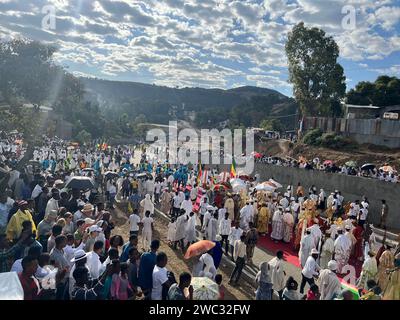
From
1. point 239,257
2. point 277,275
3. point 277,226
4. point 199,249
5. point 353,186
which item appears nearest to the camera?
point 199,249

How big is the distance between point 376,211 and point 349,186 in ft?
5.85

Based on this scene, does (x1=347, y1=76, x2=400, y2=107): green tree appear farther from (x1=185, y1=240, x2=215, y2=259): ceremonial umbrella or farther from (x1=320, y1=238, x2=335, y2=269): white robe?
(x1=185, y1=240, x2=215, y2=259): ceremonial umbrella

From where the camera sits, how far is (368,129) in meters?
24.0

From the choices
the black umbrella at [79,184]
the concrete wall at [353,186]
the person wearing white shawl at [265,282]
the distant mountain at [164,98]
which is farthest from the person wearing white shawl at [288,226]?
the distant mountain at [164,98]

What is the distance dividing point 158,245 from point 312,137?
22846mm

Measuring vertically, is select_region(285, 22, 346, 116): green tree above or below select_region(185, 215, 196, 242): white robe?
above

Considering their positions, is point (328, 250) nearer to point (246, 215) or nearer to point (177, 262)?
point (246, 215)

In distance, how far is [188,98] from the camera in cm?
15562

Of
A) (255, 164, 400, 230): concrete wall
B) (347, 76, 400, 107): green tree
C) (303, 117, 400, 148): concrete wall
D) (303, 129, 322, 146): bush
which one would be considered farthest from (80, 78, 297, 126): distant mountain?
(255, 164, 400, 230): concrete wall

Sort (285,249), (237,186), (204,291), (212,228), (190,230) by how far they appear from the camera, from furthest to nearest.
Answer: (237,186), (285,249), (212,228), (190,230), (204,291)

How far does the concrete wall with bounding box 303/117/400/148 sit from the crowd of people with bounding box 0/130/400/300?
999 cm

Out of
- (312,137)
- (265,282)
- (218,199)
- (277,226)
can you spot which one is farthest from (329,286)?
(312,137)

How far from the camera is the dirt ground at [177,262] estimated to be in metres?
7.54

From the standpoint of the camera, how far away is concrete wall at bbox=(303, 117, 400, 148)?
73.5 ft
